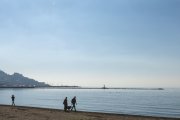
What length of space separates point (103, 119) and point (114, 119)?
1518mm

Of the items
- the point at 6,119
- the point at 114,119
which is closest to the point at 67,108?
the point at 114,119

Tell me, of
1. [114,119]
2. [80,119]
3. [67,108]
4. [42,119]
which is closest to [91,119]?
[80,119]

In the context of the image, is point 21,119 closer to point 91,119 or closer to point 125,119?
point 91,119

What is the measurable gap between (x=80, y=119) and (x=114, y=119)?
14.7ft

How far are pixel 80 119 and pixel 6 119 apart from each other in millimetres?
7711

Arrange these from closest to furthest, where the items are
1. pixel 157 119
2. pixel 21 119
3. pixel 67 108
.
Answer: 1. pixel 21 119
2. pixel 157 119
3. pixel 67 108

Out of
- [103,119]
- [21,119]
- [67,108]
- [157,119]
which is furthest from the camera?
[67,108]

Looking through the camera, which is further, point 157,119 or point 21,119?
point 157,119

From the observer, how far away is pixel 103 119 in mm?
31500

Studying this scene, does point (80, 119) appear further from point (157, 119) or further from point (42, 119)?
point (157, 119)

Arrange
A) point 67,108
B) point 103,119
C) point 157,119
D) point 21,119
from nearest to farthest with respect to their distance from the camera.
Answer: point 21,119
point 103,119
point 157,119
point 67,108

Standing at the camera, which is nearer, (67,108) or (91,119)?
(91,119)

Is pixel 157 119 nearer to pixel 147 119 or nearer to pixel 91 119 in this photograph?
pixel 147 119

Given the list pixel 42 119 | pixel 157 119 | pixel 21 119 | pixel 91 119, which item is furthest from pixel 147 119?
pixel 21 119
